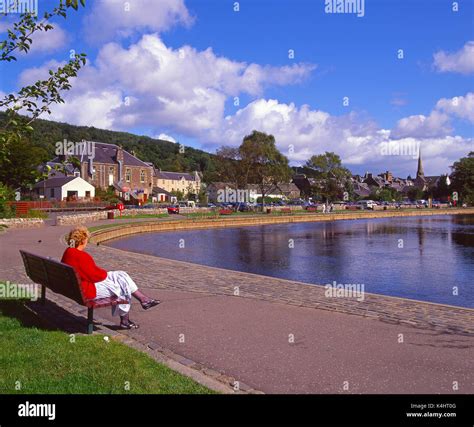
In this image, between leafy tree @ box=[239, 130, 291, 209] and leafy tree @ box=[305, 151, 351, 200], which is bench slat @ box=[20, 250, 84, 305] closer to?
leafy tree @ box=[239, 130, 291, 209]

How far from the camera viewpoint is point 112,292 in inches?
308

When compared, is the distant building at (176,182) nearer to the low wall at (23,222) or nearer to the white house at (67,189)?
the white house at (67,189)

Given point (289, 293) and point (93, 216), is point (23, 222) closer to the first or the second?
point (93, 216)

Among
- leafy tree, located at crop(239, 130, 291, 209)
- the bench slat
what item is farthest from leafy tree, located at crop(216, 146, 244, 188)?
the bench slat

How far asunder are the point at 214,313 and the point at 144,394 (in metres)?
4.04

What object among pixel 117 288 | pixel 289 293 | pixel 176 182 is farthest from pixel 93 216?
pixel 176 182

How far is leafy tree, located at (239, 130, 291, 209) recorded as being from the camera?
7581cm

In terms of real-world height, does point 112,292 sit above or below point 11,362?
above

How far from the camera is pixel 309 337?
730 cm

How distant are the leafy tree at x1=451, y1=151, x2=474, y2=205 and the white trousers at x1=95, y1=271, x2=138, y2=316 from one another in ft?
420

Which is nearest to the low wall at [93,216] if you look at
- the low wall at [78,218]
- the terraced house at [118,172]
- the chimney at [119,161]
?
the low wall at [78,218]

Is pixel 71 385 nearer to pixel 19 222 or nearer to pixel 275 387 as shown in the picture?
pixel 275 387

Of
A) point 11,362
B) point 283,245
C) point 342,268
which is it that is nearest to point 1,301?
point 11,362
